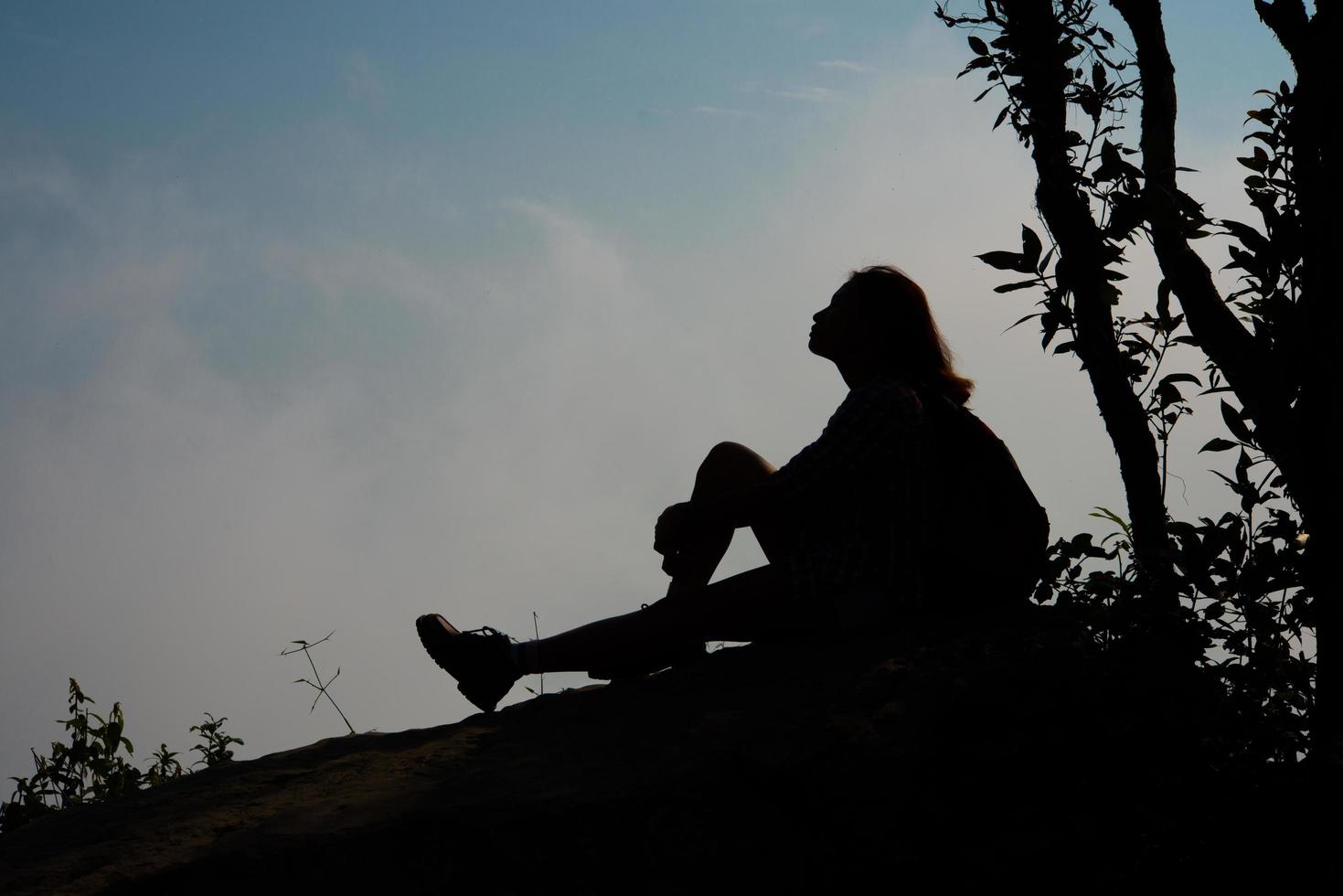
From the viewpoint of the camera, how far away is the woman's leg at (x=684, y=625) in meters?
4.27

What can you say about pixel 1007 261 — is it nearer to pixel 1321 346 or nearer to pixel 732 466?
pixel 1321 346

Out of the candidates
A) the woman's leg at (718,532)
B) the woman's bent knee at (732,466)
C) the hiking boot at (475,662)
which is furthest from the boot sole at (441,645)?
the woman's bent knee at (732,466)

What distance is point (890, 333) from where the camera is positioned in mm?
4484

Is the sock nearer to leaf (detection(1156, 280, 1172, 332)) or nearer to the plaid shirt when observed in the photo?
the plaid shirt

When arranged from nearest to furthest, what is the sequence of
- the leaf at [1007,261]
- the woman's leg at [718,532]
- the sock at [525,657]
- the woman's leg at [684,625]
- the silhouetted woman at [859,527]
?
the leaf at [1007,261] < the silhouetted woman at [859,527] < the woman's leg at [684,625] < the sock at [525,657] < the woman's leg at [718,532]

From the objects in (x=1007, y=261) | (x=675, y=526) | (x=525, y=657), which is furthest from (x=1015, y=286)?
(x=525, y=657)

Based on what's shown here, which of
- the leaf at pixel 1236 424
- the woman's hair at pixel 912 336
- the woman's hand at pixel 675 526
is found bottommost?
the leaf at pixel 1236 424

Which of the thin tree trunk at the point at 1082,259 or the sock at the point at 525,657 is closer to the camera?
the thin tree trunk at the point at 1082,259

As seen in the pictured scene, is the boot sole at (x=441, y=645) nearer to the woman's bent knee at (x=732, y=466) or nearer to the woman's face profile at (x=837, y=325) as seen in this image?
the woman's bent knee at (x=732, y=466)

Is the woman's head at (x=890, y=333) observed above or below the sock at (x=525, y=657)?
above

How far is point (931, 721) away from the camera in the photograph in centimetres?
318

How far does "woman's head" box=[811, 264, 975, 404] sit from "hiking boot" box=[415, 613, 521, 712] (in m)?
1.64

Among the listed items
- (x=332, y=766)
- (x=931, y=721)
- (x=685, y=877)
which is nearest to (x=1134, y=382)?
(x=931, y=721)

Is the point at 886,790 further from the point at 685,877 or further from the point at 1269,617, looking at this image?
the point at 1269,617
